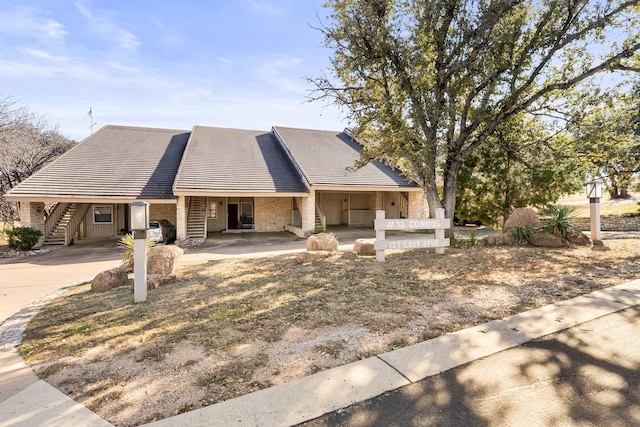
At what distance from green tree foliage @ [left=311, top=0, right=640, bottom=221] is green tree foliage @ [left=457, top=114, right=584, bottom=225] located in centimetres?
209

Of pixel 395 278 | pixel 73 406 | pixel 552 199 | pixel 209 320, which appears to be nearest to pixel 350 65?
pixel 395 278

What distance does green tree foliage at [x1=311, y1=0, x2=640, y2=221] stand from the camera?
30.2 feet

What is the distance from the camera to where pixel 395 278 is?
264 inches

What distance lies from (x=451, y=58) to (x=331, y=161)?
35.0ft

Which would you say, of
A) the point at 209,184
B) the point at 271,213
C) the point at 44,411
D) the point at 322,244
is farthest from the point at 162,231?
the point at 44,411

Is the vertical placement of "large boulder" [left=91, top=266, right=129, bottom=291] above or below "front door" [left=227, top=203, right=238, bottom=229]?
below

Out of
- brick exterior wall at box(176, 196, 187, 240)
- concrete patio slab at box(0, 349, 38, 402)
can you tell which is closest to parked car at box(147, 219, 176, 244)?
brick exterior wall at box(176, 196, 187, 240)

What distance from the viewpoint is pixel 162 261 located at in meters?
7.80

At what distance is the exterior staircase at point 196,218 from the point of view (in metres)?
16.1

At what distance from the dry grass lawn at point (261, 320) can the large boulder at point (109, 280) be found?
43cm

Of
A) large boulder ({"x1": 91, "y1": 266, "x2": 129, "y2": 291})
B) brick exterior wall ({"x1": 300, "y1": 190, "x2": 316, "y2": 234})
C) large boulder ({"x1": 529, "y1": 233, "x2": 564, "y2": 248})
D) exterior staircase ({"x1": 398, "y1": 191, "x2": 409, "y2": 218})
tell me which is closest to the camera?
large boulder ({"x1": 91, "y1": 266, "x2": 129, "y2": 291})

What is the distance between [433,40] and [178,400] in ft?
35.3

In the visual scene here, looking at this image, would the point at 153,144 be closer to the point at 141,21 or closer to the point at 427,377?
the point at 141,21

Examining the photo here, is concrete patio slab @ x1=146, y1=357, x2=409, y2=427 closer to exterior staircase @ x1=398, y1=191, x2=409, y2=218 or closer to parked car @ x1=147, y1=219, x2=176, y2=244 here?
parked car @ x1=147, y1=219, x2=176, y2=244
